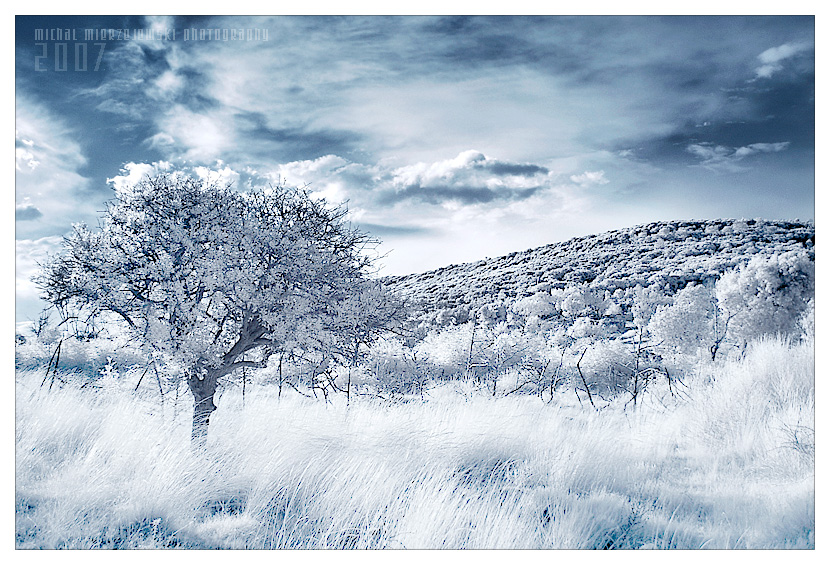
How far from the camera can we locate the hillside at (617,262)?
15.8ft

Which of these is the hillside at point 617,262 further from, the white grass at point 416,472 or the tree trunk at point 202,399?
the tree trunk at point 202,399

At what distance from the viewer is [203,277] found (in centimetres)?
423

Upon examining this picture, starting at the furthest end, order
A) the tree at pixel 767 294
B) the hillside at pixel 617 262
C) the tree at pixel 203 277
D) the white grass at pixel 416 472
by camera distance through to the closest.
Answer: the hillside at pixel 617 262, the tree at pixel 767 294, the tree at pixel 203 277, the white grass at pixel 416 472

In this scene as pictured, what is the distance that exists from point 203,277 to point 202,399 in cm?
116

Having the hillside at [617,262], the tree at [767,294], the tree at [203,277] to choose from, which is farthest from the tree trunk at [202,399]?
the tree at [767,294]

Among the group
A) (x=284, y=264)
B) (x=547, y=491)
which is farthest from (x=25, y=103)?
(x=547, y=491)

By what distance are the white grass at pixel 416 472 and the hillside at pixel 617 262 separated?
1.03 m

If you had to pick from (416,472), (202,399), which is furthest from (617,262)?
(202,399)

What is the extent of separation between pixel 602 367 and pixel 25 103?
6.42 meters

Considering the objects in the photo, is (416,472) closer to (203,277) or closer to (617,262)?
(203,277)

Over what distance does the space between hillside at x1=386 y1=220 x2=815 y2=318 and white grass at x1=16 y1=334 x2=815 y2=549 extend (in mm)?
1032

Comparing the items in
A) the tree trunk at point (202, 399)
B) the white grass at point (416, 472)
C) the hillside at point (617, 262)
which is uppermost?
the hillside at point (617, 262)

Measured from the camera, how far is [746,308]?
5.01 metres
